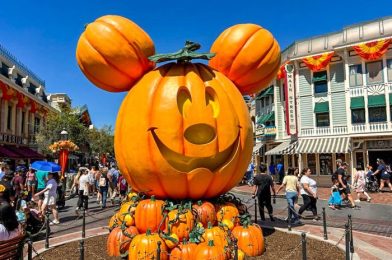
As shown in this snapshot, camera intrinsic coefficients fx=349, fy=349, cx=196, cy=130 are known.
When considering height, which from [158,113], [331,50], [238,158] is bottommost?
[238,158]

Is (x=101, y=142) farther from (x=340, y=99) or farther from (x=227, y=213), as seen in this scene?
(x=227, y=213)

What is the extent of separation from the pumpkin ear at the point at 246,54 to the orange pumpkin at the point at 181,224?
99.5 inches

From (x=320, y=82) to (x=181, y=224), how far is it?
23775mm

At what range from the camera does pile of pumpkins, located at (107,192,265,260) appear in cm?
502

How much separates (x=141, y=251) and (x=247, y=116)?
2730 millimetres

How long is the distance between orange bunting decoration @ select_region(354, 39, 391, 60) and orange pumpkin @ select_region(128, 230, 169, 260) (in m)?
22.8

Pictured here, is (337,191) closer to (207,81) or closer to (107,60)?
(207,81)

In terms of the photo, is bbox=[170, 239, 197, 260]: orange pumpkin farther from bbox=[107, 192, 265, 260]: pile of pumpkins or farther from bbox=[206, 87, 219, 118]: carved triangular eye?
bbox=[206, 87, 219, 118]: carved triangular eye

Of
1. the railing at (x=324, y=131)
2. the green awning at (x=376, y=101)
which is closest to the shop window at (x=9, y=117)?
the railing at (x=324, y=131)

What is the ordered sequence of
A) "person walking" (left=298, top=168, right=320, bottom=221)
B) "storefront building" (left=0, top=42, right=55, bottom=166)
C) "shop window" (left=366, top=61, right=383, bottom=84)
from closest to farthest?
"person walking" (left=298, top=168, right=320, bottom=221) < "shop window" (left=366, top=61, right=383, bottom=84) < "storefront building" (left=0, top=42, right=55, bottom=166)

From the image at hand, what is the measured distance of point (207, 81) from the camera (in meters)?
5.66

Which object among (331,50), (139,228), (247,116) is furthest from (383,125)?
(139,228)

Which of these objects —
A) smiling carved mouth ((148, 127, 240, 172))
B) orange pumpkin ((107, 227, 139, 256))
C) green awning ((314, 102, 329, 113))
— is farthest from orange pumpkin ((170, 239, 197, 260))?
green awning ((314, 102, 329, 113))

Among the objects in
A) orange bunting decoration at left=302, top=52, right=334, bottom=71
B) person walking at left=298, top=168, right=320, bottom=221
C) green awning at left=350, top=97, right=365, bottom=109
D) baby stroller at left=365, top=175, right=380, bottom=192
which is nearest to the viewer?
person walking at left=298, top=168, right=320, bottom=221
